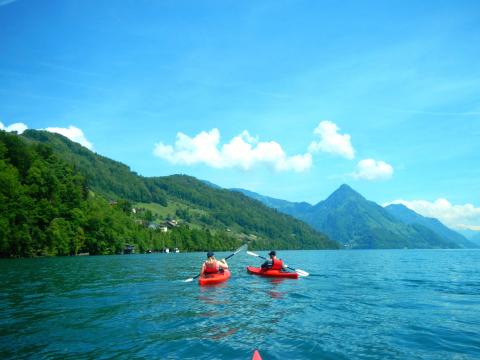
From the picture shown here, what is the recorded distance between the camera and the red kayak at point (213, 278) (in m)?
30.0

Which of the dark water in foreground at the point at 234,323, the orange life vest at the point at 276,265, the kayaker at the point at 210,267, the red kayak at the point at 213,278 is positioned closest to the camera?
the dark water in foreground at the point at 234,323

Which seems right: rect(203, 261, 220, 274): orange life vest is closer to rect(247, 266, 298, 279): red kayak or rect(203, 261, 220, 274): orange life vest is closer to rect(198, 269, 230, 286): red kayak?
rect(198, 269, 230, 286): red kayak

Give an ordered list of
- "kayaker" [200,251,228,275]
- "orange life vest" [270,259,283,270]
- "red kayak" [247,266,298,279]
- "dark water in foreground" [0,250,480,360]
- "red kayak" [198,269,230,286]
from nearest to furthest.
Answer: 1. "dark water in foreground" [0,250,480,360]
2. "red kayak" [198,269,230,286]
3. "kayaker" [200,251,228,275]
4. "red kayak" [247,266,298,279]
5. "orange life vest" [270,259,283,270]

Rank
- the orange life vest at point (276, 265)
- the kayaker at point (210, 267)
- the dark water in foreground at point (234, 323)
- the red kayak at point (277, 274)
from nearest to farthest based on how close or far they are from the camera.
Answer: the dark water in foreground at point (234, 323) < the kayaker at point (210, 267) < the red kayak at point (277, 274) < the orange life vest at point (276, 265)

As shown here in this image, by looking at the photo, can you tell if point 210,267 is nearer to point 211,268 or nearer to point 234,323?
point 211,268

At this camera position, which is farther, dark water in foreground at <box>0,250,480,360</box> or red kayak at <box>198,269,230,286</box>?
red kayak at <box>198,269,230,286</box>

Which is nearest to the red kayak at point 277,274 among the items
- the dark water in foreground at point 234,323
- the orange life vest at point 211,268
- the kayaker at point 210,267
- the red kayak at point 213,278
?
the red kayak at point 213,278

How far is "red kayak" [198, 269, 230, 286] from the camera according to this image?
3000 cm

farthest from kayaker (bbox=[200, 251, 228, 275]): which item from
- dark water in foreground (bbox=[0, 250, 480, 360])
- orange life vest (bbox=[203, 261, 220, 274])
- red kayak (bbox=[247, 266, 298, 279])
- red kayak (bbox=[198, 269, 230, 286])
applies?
red kayak (bbox=[247, 266, 298, 279])

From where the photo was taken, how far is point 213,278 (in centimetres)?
3080

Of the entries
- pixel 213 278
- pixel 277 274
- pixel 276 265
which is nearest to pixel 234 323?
pixel 213 278

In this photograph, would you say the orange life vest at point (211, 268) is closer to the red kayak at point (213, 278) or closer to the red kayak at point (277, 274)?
the red kayak at point (213, 278)

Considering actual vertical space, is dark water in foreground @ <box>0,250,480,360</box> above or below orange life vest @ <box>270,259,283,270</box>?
below

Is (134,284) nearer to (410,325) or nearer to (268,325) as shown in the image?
(268,325)
